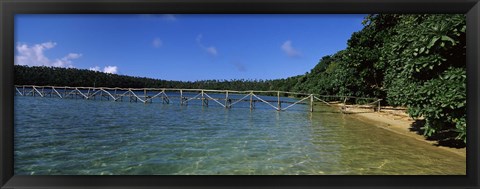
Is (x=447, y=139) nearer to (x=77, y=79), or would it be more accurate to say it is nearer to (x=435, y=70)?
(x=435, y=70)

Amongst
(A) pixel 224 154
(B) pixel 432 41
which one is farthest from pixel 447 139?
(A) pixel 224 154

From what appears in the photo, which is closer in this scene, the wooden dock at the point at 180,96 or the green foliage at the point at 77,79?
the wooden dock at the point at 180,96

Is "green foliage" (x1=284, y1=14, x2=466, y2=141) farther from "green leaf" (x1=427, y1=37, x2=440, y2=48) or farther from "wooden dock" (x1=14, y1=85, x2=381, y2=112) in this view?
"wooden dock" (x1=14, y1=85, x2=381, y2=112)

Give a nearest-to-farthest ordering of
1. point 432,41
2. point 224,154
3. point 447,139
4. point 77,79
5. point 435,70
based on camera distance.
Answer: point 432,41, point 435,70, point 224,154, point 447,139, point 77,79

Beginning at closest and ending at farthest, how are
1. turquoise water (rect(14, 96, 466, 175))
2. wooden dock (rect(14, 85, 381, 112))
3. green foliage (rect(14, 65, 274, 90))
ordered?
turquoise water (rect(14, 96, 466, 175)) → wooden dock (rect(14, 85, 381, 112)) → green foliage (rect(14, 65, 274, 90))

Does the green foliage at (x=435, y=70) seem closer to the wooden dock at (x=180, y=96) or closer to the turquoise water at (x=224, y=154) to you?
the turquoise water at (x=224, y=154)

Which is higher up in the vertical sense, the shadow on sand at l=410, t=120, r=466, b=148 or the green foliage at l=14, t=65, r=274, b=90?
the green foliage at l=14, t=65, r=274, b=90

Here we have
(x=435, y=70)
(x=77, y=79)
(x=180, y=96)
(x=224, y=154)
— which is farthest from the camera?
(x=77, y=79)

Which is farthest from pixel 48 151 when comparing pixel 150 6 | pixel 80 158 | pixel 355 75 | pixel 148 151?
pixel 355 75

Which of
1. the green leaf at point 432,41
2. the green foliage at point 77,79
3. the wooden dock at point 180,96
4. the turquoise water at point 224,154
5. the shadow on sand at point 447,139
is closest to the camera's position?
the green leaf at point 432,41

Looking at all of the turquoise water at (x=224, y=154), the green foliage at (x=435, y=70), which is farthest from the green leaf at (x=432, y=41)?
the turquoise water at (x=224, y=154)

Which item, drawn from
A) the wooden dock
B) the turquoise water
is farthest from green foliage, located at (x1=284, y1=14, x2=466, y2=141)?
the wooden dock

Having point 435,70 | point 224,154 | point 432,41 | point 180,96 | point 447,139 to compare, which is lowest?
point 224,154

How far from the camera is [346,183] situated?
3074 millimetres
